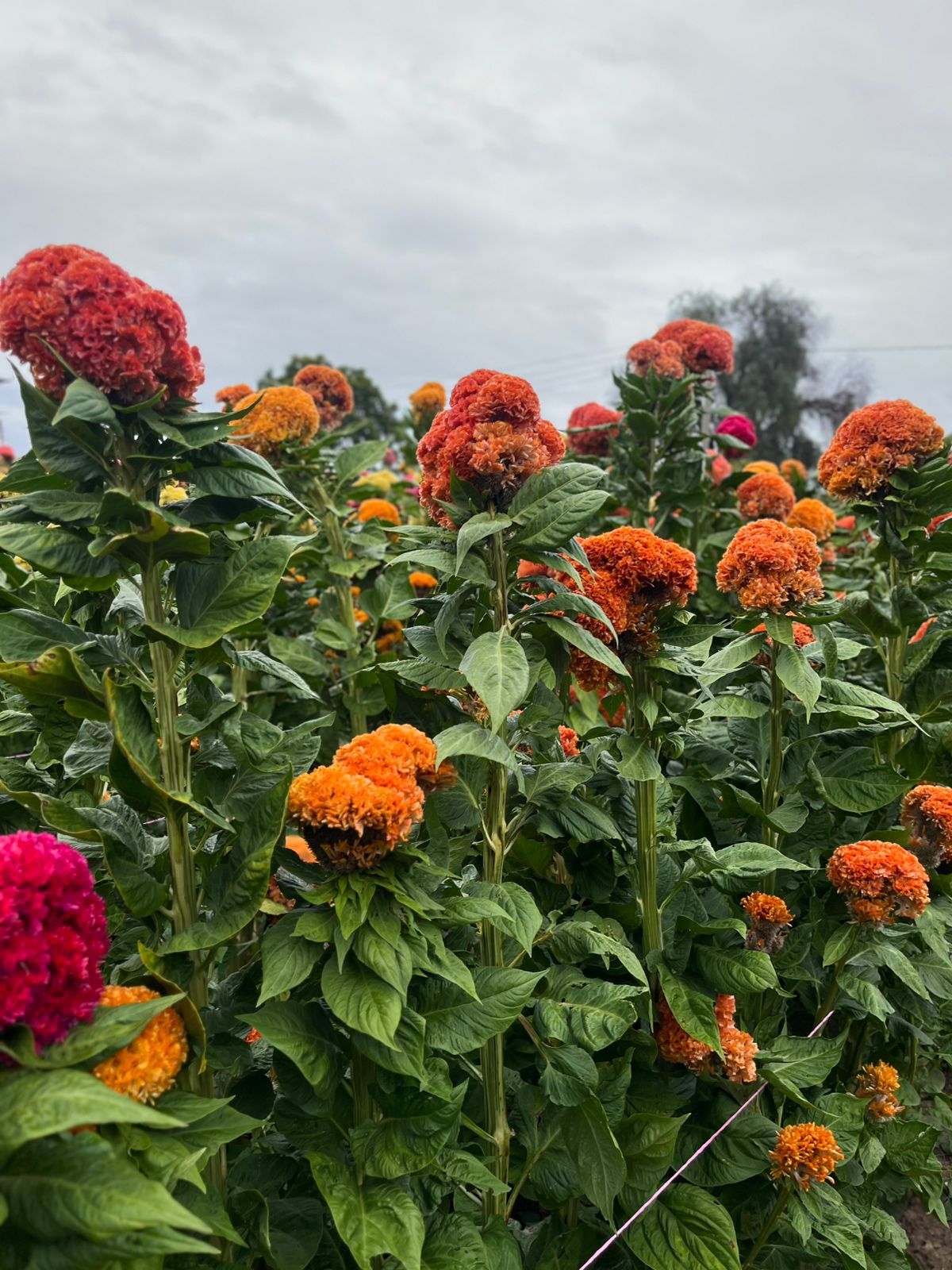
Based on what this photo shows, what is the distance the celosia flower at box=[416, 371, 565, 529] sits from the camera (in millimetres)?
1514

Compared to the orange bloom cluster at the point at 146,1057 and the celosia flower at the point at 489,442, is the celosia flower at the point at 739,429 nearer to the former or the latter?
the celosia flower at the point at 489,442

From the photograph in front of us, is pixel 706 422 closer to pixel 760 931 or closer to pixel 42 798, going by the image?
pixel 760 931

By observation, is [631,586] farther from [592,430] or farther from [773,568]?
[592,430]

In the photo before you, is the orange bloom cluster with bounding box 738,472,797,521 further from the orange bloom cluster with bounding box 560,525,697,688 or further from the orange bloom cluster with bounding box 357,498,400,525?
the orange bloom cluster with bounding box 560,525,697,688

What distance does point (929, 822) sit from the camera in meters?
2.07

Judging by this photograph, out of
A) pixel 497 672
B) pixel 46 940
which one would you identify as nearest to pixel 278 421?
pixel 497 672

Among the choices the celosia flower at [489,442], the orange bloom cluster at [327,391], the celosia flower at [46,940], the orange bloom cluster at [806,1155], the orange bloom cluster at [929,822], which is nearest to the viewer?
the celosia flower at [46,940]

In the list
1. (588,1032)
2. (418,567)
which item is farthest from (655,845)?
(418,567)

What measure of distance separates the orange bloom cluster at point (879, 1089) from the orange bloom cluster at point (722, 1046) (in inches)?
18.9

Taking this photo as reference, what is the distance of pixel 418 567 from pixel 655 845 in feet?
6.27

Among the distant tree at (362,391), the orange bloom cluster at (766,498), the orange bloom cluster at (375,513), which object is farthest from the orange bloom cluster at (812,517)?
the distant tree at (362,391)

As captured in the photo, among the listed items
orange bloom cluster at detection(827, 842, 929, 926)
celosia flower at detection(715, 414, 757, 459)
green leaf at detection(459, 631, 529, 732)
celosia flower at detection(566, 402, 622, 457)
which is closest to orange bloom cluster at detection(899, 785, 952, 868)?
orange bloom cluster at detection(827, 842, 929, 926)

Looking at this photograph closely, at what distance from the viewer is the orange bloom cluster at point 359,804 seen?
4.23 ft

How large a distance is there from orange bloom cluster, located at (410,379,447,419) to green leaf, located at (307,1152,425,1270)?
12.1 ft
